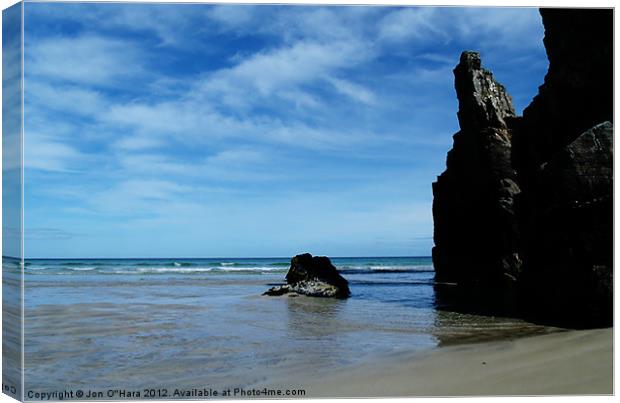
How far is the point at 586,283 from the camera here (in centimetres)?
870

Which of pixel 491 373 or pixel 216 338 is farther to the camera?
pixel 216 338

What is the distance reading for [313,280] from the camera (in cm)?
1722

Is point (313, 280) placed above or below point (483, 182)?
below

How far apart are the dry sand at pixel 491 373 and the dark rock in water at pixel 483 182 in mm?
15237

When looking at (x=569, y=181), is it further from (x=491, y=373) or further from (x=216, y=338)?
(x=216, y=338)

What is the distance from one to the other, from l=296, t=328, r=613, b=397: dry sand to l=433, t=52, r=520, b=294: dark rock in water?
1524 centimetres

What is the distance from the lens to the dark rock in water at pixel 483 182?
22766 millimetres

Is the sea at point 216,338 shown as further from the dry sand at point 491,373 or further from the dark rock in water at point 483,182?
the dark rock in water at point 483,182

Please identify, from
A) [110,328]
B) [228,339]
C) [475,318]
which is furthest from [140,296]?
[475,318]

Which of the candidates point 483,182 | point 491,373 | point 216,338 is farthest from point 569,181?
point 483,182

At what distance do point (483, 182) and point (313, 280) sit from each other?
1091 cm

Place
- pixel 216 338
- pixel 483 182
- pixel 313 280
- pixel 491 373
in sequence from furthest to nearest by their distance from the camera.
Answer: pixel 483 182 < pixel 313 280 < pixel 216 338 < pixel 491 373

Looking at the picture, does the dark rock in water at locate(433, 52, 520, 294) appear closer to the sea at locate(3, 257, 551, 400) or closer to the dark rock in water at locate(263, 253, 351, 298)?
the dark rock in water at locate(263, 253, 351, 298)

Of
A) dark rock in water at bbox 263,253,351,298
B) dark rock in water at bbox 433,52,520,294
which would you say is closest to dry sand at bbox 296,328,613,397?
dark rock in water at bbox 263,253,351,298
